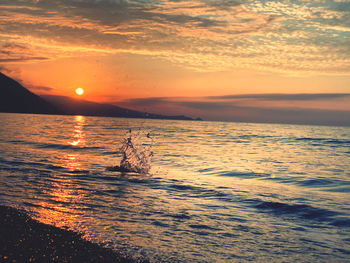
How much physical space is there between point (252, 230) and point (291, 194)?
631 centimetres

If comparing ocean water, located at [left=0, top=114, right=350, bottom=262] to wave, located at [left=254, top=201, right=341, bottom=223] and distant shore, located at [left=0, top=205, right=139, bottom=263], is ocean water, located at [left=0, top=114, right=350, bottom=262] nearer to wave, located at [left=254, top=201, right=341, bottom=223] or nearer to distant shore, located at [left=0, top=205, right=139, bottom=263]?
wave, located at [left=254, top=201, right=341, bottom=223]

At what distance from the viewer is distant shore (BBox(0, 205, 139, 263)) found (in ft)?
17.5

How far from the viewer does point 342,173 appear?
2047 cm

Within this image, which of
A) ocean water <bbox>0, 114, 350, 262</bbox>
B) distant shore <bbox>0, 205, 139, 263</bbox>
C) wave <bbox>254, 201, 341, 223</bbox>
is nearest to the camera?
distant shore <bbox>0, 205, 139, 263</bbox>

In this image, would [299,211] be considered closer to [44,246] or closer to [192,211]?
[192,211]

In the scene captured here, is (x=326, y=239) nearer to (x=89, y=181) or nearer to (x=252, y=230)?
(x=252, y=230)

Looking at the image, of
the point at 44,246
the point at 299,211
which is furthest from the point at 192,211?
the point at 44,246

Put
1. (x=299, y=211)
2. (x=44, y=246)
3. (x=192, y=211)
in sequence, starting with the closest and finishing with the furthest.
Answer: (x=44, y=246) < (x=192, y=211) < (x=299, y=211)

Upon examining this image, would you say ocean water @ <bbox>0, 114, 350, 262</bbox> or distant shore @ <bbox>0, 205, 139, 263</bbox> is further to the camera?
ocean water @ <bbox>0, 114, 350, 262</bbox>

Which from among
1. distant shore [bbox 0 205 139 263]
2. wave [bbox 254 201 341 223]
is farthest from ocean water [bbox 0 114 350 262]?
distant shore [bbox 0 205 139 263]

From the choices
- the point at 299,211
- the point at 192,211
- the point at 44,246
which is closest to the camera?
the point at 44,246

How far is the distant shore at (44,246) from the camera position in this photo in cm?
533

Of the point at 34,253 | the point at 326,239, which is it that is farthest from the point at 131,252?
the point at 326,239

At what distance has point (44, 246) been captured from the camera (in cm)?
583
